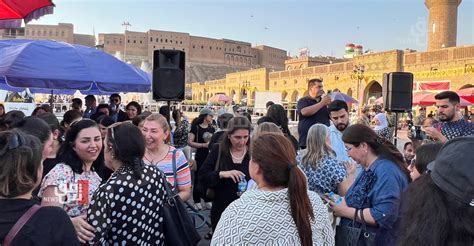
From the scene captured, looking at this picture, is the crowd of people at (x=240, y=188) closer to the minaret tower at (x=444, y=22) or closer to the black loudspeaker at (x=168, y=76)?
the black loudspeaker at (x=168, y=76)

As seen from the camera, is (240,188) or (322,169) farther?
(240,188)

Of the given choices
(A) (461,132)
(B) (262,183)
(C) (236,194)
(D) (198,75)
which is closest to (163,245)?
(B) (262,183)

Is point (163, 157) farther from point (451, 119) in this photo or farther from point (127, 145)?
point (451, 119)

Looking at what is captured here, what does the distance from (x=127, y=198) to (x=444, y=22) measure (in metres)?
41.1

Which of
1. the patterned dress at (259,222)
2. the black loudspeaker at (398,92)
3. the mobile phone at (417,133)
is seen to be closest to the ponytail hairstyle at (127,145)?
the patterned dress at (259,222)

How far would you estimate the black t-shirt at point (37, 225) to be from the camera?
1626mm

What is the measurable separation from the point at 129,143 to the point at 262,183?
2.86ft

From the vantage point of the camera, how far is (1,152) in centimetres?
175

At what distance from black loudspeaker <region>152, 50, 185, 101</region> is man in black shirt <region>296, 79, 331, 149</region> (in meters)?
2.02

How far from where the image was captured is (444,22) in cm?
3734

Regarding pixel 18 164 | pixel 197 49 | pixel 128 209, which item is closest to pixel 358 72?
pixel 128 209

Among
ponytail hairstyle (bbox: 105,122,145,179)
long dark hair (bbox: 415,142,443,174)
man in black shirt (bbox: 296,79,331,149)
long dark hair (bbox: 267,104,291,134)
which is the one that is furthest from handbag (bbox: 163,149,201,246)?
man in black shirt (bbox: 296,79,331,149)

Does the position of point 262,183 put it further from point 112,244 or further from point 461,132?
point 461,132
